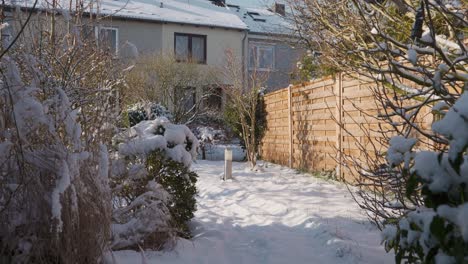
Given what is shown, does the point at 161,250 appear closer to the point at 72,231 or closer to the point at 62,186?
the point at 72,231


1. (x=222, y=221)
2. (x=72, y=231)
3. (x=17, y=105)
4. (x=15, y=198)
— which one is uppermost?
(x=17, y=105)

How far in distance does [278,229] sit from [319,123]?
13.0 ft

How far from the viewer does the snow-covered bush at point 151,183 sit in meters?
3.26

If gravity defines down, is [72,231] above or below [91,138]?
below

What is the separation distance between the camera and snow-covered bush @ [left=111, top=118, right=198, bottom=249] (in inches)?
128

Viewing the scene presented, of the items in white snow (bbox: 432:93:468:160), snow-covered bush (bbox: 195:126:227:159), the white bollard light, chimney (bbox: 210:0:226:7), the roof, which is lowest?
the white bollard light

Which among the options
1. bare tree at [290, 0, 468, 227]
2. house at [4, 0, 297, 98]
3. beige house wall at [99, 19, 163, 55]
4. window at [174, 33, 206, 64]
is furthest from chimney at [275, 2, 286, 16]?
window at [174, 33, 206, 64]

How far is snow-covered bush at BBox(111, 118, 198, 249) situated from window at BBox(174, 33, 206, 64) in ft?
43.4

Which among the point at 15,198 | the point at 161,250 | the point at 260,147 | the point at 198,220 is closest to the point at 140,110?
the point at 260,147

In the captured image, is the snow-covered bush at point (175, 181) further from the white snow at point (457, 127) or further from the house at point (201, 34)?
the house at point (201, 34)

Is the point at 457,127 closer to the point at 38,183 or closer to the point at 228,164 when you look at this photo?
the point at 38,183

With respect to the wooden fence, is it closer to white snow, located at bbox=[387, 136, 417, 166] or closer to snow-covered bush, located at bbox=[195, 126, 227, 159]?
snow-covered bush, located at bbox=[195, 126, 227, 159]

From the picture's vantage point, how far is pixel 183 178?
13.6 ft

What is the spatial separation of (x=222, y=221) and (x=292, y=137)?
16.5ft
